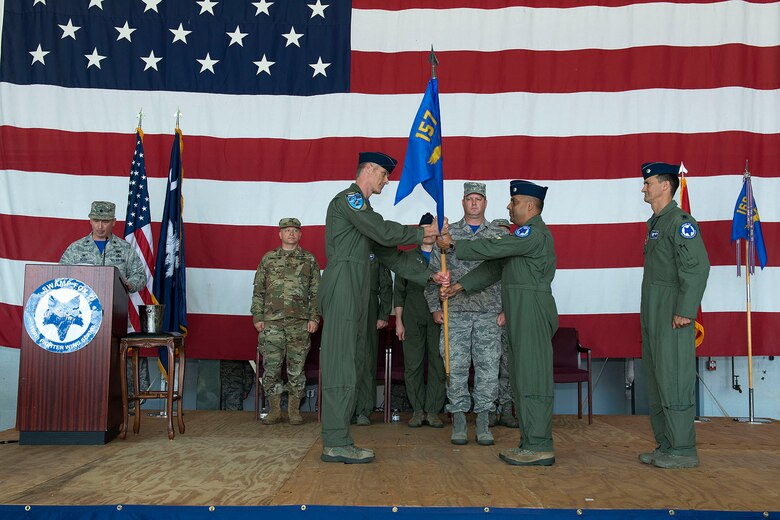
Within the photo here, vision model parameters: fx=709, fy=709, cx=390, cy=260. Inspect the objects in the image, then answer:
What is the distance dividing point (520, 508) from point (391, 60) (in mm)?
4398

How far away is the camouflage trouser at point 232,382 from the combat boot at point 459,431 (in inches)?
96.2

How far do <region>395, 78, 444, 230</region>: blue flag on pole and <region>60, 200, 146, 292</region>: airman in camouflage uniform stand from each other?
2.32m

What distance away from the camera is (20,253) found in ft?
19.2

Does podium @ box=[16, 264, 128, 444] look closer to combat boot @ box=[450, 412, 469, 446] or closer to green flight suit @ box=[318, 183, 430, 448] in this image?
green flight suit @ box=[318, 183, 430, 448]

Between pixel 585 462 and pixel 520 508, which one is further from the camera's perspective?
pixel 585 462

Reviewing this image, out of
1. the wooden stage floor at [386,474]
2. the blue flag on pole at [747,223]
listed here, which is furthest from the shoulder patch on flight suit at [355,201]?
the blue flag on pole at [747,223]

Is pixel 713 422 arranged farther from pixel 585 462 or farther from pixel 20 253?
pixel 20 253

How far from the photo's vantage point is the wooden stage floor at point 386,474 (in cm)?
277

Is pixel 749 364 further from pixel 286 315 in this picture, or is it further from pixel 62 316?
pixel 62 316

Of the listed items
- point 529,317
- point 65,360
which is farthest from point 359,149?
point 65,360

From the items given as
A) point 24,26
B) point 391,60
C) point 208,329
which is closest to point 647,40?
point 391,60

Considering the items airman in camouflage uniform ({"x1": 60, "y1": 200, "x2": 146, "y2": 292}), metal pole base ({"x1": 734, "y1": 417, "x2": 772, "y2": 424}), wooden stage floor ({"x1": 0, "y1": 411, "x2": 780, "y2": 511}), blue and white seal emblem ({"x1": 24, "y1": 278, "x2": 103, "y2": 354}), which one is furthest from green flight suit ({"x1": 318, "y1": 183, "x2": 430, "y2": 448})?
metal pole base ({"x1": 734, "y1": 417, "x2": 772, "y2": 424})

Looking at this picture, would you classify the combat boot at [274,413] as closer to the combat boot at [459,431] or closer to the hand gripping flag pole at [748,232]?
the combat boot at [459,431]

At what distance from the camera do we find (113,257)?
511 centimetres
